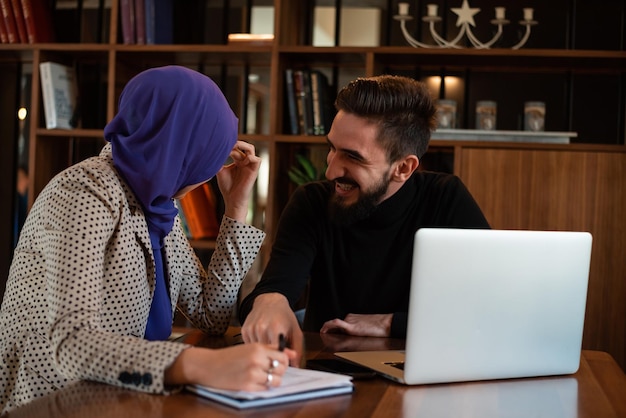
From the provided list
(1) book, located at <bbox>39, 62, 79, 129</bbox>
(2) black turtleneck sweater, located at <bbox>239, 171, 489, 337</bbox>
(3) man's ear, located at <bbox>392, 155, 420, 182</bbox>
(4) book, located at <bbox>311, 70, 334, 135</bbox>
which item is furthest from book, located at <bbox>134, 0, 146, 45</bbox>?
(3) man's ear, located at <bbox>392, 155, 420, 182</bbox>

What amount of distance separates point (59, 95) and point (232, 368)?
264 cm

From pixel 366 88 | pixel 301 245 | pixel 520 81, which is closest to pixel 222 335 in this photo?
pixel 301 245

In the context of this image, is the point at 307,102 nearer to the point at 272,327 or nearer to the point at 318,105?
the point at 318,105

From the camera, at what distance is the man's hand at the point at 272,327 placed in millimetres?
1573

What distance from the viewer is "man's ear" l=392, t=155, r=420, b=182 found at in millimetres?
2227

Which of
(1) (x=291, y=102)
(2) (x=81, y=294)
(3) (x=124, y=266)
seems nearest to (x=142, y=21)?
(1) (x=291, y=102)

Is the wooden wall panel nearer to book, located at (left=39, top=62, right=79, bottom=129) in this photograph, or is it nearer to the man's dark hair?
the man's dark hair

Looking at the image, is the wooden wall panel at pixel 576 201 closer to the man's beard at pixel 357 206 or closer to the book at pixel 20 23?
the man's beard at pixel 357 206

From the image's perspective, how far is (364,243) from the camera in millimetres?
2215

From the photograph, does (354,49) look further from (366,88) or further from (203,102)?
(203,102)

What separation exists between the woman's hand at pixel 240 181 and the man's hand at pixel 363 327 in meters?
0.32

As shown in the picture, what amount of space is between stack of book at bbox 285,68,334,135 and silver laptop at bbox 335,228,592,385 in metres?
1.95

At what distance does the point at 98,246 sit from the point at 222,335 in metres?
0.57

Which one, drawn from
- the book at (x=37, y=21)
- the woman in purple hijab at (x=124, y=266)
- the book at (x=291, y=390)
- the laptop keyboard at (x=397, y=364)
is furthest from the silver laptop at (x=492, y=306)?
Answer: the book at (x=37, y=21)
